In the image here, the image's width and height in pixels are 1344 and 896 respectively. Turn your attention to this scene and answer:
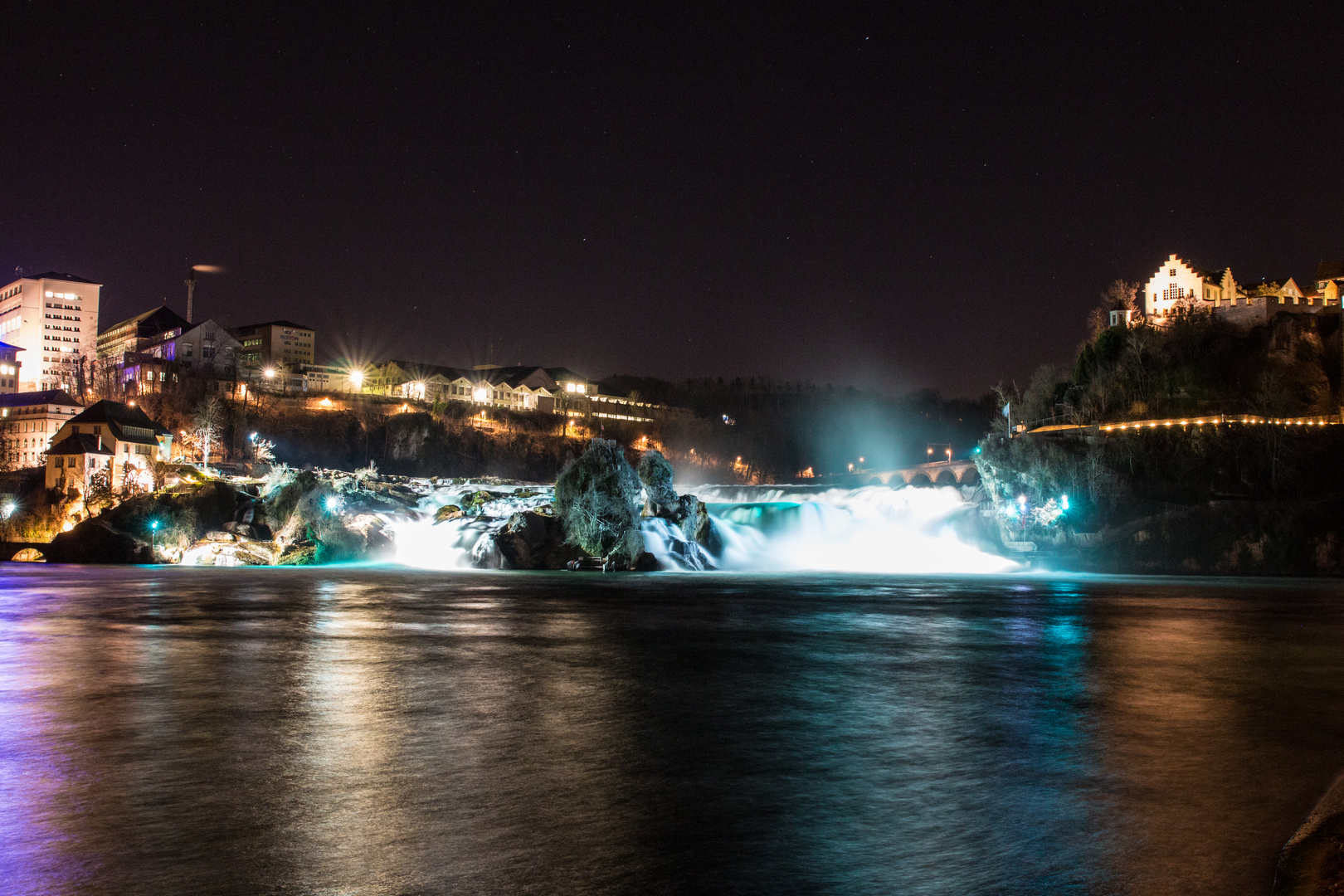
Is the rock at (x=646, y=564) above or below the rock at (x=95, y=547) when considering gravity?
below

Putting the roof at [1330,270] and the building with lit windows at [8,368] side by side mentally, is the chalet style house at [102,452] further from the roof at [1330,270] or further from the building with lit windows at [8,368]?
the roof at [1330,270]

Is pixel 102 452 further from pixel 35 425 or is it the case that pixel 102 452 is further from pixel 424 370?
pixel 424 370

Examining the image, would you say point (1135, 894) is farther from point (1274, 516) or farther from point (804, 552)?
point (1274, 516)

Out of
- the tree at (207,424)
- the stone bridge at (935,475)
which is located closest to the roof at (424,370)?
the tree at (207,424)

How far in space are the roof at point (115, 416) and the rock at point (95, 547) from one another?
14094mm

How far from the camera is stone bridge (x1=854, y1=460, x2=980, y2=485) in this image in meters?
71.9

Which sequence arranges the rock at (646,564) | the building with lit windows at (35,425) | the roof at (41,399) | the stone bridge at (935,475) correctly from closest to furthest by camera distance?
the rock at (646,564)
the stone bridge at (935,475)
the building with lit windows at (35,425)
the roof at (41,399)

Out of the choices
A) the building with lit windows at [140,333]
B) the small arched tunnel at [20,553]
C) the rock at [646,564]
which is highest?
the building with lit windows at [140,333]

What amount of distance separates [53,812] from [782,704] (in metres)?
9.11

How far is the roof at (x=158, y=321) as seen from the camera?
113 meters

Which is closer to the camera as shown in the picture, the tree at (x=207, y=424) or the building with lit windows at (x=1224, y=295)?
the building with lit windows at (x=1224, y=295)

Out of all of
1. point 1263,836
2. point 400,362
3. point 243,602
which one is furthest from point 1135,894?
point 400,362

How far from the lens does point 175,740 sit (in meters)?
10.8

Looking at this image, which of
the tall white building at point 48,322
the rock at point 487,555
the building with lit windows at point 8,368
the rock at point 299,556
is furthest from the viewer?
the tall white building at point 48,322
